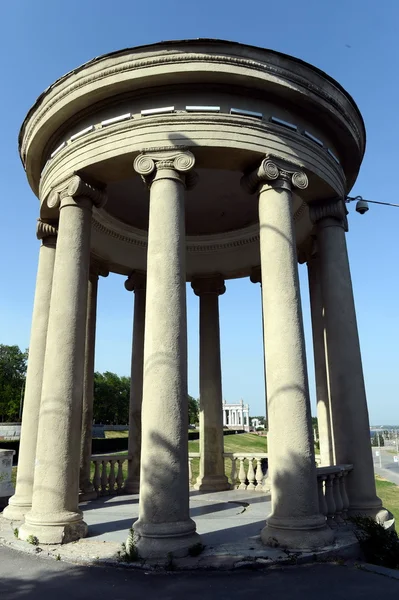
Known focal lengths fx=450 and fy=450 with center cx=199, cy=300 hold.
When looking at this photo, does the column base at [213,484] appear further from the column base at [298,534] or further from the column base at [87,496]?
the column base at [298,534]

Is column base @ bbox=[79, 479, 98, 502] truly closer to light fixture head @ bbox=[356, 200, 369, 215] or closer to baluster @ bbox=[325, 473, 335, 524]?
baluster @ bbox=[325, 473, 335, 524]

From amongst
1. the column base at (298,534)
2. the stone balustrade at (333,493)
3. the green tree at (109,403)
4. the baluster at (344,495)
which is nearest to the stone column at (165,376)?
the column base at (298,534)

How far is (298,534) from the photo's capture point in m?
12.4

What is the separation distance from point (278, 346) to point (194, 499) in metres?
12.5

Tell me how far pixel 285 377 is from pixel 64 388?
7377 mm

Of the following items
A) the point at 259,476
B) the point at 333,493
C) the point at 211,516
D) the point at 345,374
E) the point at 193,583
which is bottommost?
the point at 193,583

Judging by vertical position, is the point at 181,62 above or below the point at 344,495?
above

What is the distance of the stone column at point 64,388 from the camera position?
14039mm

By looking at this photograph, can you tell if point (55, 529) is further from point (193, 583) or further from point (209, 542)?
point (193, 583)

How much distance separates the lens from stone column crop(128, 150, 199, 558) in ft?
39.9

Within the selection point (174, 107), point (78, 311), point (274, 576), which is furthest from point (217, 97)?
point (274, 576)

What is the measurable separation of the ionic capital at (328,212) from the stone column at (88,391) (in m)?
13.0

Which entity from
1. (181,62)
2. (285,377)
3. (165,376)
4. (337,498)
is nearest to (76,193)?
(181,62)

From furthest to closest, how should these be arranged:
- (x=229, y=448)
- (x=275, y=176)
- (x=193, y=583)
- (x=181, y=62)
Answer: (x=229, y=448)
(x=275, y=176)
(x=181, y=62)
(x=193, y=583)
